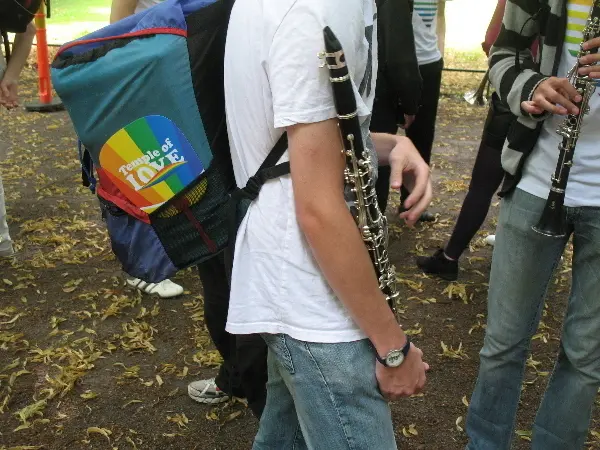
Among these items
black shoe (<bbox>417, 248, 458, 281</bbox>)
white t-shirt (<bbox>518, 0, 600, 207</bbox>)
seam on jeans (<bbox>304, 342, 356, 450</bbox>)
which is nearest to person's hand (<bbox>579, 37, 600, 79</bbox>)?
white t-shirt (<bbox>518, 0, 600, 207</bbox>)

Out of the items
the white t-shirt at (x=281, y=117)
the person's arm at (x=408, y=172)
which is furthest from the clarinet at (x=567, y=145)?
the white t-shirt at (x=281, y=117)

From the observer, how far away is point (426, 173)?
1546 millimetres

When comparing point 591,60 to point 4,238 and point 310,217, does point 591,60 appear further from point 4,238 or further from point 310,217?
point 4,238

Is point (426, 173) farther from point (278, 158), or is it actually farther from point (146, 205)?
point (146, 205)

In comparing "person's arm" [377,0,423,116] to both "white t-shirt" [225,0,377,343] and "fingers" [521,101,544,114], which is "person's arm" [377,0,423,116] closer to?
"fingers" [521,101,544,114]

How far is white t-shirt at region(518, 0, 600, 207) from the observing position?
2062mm

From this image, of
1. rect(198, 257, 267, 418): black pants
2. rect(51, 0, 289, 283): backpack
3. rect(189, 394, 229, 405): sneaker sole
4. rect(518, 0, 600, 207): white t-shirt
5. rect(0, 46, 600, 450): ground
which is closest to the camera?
rect(51, 0, 289, 283): backpack

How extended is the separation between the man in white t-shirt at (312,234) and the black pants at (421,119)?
2.60m

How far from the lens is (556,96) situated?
1.98m

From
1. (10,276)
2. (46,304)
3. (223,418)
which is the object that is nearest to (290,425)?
(223,418)

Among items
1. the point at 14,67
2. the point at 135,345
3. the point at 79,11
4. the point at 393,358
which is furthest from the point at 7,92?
the point at 79,11

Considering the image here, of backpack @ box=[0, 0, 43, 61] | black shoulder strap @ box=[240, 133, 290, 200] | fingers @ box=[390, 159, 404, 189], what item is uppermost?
black shoulder strap @ box=[240, 133, 290, 200]

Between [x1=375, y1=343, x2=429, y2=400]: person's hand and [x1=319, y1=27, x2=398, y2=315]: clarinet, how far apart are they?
13 cm

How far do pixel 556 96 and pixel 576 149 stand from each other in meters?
0.23
